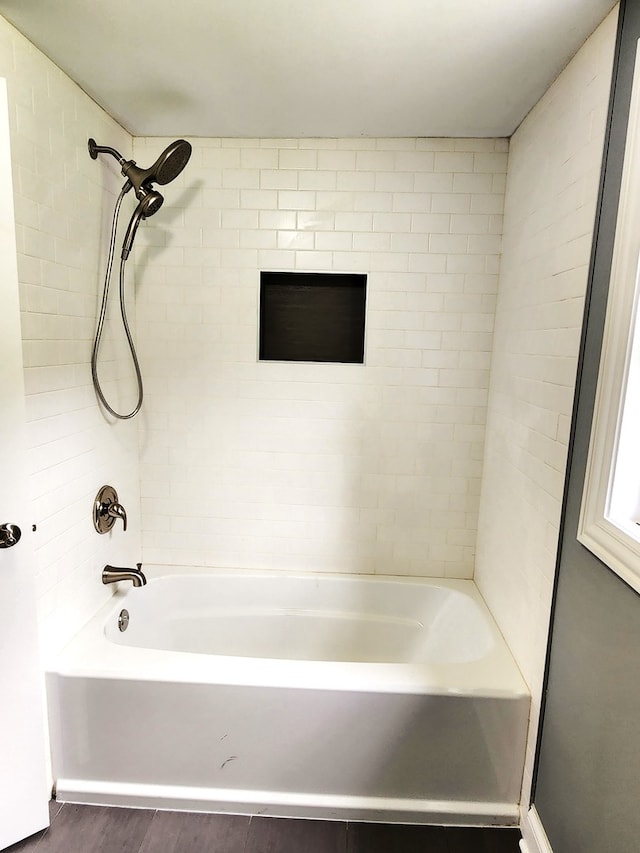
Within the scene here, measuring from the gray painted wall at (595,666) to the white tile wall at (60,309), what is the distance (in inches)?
64.0

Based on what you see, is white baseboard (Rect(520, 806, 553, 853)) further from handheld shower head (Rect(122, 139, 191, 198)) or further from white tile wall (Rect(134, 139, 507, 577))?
handheld shower head (Rect(122, 139, 191, 198))

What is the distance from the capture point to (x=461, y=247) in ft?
6.98

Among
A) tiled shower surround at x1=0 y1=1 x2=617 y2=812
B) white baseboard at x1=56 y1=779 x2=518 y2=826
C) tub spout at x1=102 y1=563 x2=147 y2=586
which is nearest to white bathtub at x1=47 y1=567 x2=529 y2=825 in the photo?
white baseboard at x1=56 y1=779 x2=518 y2=826

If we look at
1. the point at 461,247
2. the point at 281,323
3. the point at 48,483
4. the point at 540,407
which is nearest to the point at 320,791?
the point at 48,483

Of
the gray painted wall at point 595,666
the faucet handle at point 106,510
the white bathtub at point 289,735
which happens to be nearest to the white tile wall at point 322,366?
the faucet handle at point 106,510

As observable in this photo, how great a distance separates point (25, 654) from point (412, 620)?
5.18ft

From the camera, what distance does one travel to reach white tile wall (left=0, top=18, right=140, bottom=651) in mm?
1471

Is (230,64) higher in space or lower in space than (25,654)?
higher

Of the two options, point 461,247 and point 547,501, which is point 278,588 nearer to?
point 547,501

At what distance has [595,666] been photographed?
47.9 inches

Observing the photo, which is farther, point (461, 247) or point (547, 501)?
point (461, 247)

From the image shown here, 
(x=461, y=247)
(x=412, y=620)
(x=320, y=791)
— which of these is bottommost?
(x=320, y=791)

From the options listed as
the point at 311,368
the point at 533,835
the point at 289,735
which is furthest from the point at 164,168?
the point at 533,835

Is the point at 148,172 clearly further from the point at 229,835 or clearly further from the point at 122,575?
the point at 229,835
